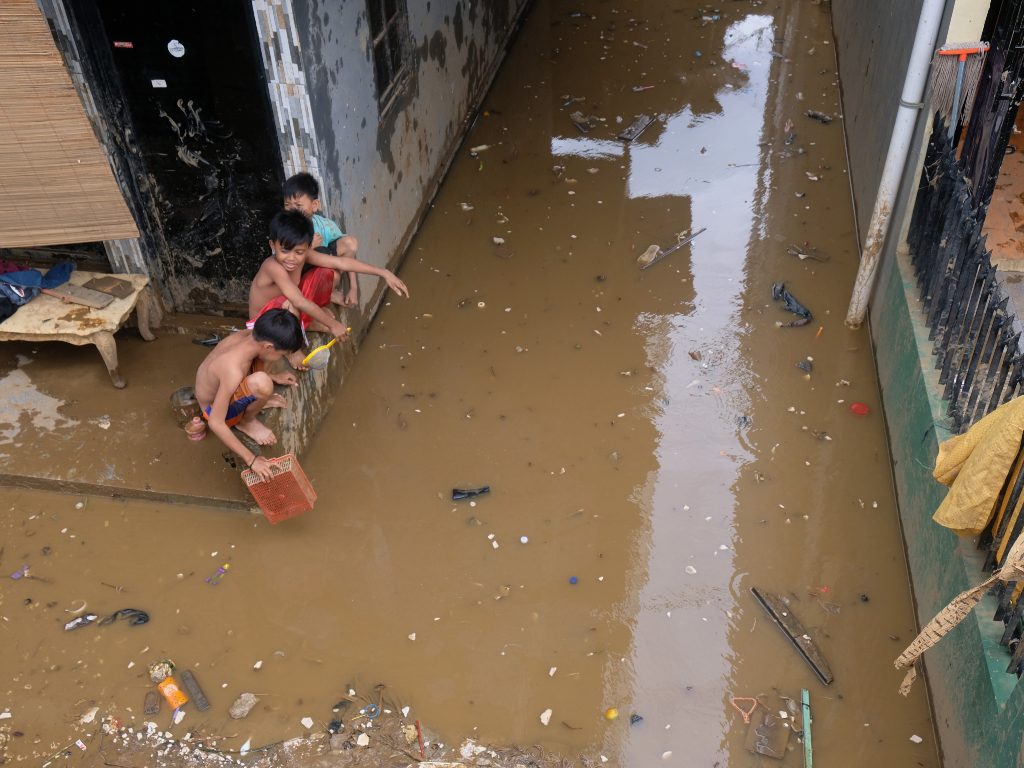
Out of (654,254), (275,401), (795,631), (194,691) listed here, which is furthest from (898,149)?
(194,691)

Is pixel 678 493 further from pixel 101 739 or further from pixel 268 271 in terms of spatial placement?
pixel 101 739

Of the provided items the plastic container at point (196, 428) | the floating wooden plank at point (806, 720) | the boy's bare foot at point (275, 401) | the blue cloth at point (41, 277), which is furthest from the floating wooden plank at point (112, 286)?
the floating wooden plank at point (806, 720)

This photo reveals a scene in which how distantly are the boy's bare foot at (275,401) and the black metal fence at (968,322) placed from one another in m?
3.45

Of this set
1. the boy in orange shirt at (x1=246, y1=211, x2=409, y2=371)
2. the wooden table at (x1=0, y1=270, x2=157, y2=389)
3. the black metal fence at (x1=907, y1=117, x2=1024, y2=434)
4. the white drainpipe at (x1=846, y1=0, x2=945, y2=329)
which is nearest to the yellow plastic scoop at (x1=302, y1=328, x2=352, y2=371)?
the boy in orange shirt at (x1=246, y1=211, x2=409, y2=371)

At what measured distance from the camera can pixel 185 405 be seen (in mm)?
4781

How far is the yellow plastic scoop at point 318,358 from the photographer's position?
4.69 m

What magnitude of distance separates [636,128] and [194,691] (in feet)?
21.5

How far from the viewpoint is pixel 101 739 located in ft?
11.7

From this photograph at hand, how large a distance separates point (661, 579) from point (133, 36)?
4234 mm

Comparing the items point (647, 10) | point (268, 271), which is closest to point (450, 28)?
point (268, 271)

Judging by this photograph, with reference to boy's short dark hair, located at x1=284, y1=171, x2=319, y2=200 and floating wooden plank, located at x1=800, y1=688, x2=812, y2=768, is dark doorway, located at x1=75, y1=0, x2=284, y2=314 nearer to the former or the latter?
boy's short dark hair, located at x1=284, y1=171, x2=319, y2=200

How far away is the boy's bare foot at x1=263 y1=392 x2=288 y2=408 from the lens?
4355mm

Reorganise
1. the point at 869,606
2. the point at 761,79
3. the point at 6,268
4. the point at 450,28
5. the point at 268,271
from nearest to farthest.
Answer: the point at 869,606, the point at 268,271, the point at 6,268, the point at 450,28, the point at 761,79

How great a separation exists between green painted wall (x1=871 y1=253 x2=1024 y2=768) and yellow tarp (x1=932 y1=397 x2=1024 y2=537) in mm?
251
